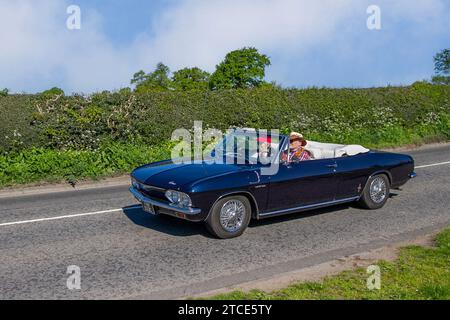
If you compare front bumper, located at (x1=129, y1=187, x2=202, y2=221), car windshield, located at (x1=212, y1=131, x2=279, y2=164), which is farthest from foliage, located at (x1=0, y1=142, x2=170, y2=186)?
front bumper, located at (x1=129, y1=187, x2=202, y2=221)

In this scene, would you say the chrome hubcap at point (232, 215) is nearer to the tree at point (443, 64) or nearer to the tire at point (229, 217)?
the tire at point (229, 217)

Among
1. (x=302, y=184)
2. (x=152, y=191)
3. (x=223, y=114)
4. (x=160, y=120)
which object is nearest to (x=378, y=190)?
(x=302, y=184)

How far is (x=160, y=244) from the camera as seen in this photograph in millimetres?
7777

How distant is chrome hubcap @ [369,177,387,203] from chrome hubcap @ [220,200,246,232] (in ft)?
9.49

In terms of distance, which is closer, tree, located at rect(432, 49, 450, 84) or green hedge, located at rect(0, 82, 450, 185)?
green hedge, located at rect(0, 82, 450, 185)

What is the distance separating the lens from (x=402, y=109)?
885 inches

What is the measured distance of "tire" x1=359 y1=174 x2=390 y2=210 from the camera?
9.63m

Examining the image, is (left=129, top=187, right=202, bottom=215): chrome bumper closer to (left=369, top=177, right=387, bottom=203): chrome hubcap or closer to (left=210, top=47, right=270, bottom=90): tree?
(left=369, top=177, right=387, bottom=203): chrome hubcap

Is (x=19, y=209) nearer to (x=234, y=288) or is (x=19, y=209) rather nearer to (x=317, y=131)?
(x=234, y=288)

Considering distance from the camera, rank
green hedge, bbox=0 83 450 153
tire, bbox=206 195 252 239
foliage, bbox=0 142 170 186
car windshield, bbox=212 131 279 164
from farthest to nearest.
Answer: green hedge, bbox=0 83 450 153 → foliage, bbox=0 142 170 186 → car windshield, bbox=212 131 279 164 → tire, bbox=206 195 252 239

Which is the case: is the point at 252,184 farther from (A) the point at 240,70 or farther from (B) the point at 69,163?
(A) the point at 240,70
